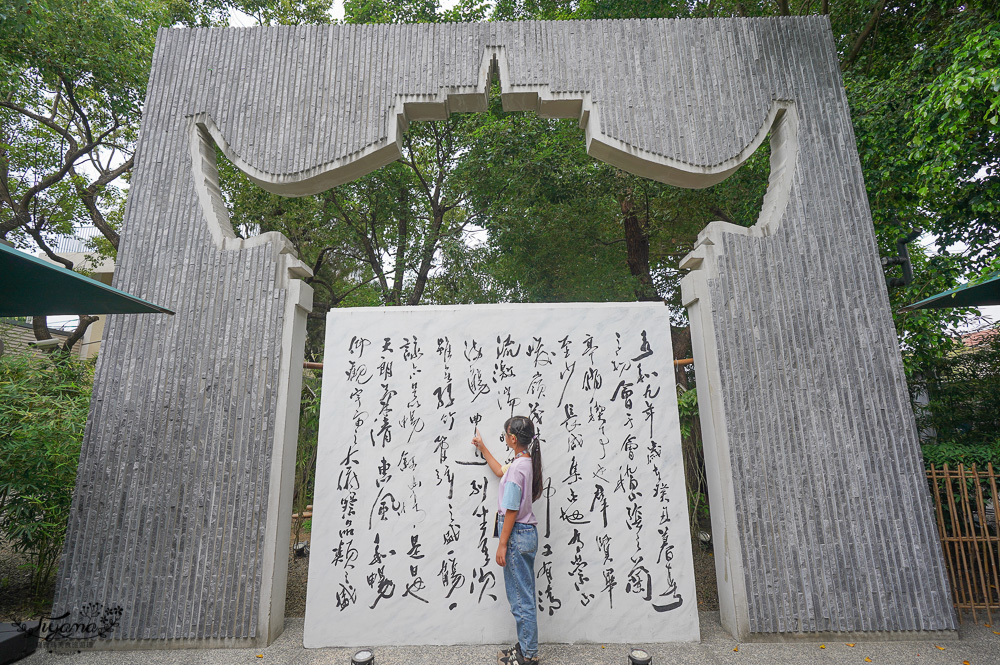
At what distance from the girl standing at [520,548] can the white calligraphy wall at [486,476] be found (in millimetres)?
339

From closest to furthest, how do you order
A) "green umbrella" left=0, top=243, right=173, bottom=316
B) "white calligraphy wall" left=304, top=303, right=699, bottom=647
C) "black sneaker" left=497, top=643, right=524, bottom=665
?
"green umbrella" left=0, top=243, right=173, bottom=316 < "black sneaker" left=497, top=643, right=524, bottom=665 < "white calligraphy wall" left=304, top=303, right=699, bottom=647

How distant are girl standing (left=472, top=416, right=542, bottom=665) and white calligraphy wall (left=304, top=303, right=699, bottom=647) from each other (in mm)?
339

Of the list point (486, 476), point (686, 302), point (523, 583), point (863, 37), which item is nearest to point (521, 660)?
point (523, 583)

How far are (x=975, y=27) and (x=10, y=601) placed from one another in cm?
767

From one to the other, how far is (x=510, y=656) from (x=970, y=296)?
3.02m

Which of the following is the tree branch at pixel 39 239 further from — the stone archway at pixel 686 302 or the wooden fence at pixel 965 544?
the wooden fence at pixel 965 544

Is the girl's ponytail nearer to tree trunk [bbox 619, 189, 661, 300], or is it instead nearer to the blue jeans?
the blue jeans

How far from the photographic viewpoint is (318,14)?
785 centimetres

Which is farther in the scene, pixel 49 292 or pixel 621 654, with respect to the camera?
pixel 621 654

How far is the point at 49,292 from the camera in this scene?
2.43 metres

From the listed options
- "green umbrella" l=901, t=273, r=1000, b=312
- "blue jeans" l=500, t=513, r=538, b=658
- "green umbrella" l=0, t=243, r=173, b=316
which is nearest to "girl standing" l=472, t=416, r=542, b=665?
"blue jeans" l=500, t=513, r=538, b=658

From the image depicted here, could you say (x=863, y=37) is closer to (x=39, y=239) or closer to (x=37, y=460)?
(x=37, y=460)

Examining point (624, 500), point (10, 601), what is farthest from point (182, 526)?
point (624, 500)

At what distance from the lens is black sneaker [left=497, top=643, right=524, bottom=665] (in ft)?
8.34
